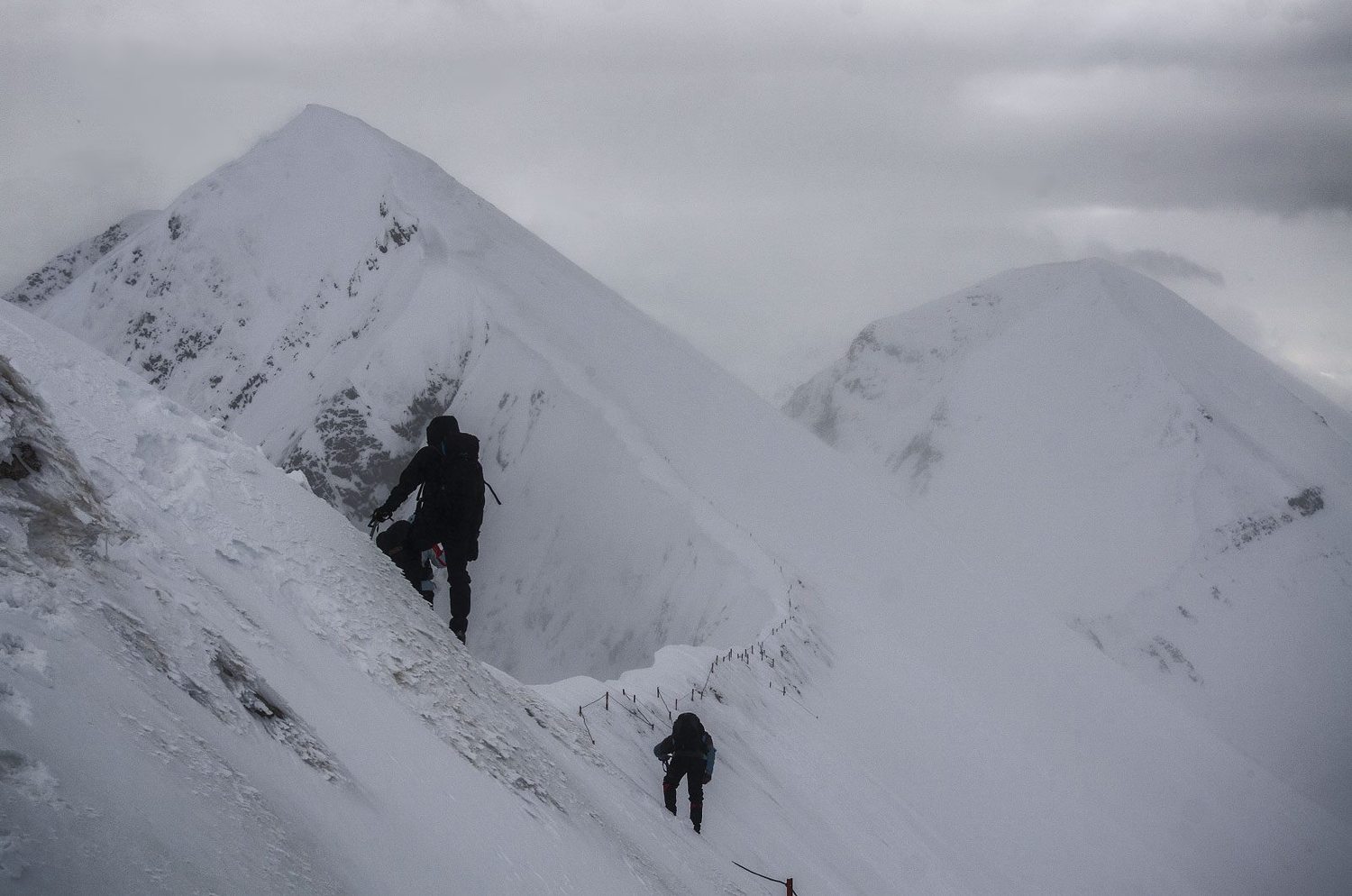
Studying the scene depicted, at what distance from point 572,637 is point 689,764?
2070 centimetres

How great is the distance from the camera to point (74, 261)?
3797 inches

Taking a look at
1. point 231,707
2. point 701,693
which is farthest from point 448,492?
point 701,693

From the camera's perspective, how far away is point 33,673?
11.0 feet

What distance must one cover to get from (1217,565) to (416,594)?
94970mm

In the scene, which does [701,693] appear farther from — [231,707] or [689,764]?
[231,707]

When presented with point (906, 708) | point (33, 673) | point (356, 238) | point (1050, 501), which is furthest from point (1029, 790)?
point (1050, 501)

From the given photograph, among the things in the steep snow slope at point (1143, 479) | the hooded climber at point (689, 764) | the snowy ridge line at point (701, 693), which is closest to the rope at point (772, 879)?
the hooded climber at point (689, 764)

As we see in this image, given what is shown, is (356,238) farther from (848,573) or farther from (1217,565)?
(1217,565)

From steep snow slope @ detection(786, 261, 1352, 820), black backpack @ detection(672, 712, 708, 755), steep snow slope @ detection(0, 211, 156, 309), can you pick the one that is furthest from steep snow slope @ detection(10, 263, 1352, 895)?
steep snow slope @ detection(0, 211, 156, 309)

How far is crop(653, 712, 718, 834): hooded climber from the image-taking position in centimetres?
948

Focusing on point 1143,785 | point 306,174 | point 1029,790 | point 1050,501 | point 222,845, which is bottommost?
point 222,845

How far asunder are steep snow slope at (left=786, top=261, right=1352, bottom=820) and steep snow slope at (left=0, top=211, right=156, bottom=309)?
88.3 meters

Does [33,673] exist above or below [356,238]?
below

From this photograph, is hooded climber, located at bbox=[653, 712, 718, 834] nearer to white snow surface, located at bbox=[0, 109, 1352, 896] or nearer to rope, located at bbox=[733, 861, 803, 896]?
white snow surface, located at bbox=[0, 109, 1352, 896]
